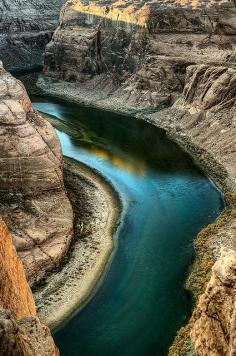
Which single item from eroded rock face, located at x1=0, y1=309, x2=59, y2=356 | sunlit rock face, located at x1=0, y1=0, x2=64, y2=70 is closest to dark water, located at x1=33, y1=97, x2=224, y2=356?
eroded rock face, located at x1=0, y1=309, x2=59, y2=356

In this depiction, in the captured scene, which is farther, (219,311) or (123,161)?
(123,161)

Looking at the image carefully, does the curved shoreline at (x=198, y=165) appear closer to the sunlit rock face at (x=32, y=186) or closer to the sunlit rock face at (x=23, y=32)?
the sunlit rock face at (x=32, y=186)

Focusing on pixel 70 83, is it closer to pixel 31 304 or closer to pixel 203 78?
pixel 203 78

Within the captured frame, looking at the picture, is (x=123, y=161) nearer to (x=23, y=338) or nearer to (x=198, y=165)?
(x=198, y=165)

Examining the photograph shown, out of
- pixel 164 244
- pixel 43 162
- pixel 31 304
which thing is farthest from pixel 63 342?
pixel 43 162

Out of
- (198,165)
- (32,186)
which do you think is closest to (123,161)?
(198,165)

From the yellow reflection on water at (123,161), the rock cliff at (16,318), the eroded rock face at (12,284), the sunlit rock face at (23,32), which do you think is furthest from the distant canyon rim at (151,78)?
the yellow reflection on water at (123,161)
